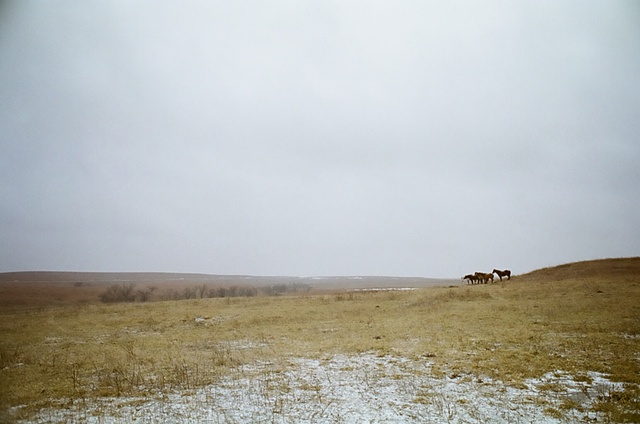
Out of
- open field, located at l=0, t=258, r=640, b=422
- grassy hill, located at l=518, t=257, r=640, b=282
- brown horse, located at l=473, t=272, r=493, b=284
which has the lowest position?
open field, located at l=0, t=258, r=640, b=422

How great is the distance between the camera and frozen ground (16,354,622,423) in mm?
7875

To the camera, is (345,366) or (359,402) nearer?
Result: (359,402)

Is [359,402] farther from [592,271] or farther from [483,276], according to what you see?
[483,276]

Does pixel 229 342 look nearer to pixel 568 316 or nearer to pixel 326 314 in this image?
pixel 326 314

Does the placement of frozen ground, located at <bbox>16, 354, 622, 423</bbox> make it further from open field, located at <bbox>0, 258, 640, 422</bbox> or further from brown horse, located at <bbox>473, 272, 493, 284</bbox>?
brown horse, located at <bbox>473, 272, 493, 284</bbox>

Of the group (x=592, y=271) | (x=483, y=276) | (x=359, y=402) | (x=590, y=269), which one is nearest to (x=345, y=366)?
(x=359, y=402)

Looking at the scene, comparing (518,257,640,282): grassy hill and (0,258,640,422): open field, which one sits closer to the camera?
(0,258,640,422): open field

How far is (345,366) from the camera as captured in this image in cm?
1255

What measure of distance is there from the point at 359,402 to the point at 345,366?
12.1 ft

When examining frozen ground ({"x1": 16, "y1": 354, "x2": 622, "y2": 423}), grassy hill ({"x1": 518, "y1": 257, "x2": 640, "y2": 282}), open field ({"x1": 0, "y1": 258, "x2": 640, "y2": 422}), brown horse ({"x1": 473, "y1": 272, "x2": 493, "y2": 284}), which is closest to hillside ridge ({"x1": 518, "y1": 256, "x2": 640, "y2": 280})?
grassy hill ({"x1": 518, "y1": 257, "x2": 640, "y2": 282})

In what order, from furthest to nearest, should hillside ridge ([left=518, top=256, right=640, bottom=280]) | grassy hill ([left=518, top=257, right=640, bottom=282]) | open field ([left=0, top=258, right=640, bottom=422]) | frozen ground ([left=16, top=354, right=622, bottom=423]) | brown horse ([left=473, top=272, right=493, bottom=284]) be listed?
brown horse ([left=473, top=272, right=493, bottom=284]), hillside ridge ([left=518, top=256, right=640, bottom=280]), grassy hill ([left=518, top=257, right=640, bottom=282]), open field ([left=0, top=258, right=640, bottom=422]), frozen ground ([left=16, top=354, right=622, bottom=423])

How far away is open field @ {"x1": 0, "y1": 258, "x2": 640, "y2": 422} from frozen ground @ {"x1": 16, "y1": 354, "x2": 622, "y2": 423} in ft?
0.16

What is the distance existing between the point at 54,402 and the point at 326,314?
19960mm

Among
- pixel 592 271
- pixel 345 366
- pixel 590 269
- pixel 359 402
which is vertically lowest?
pixel 345 366
